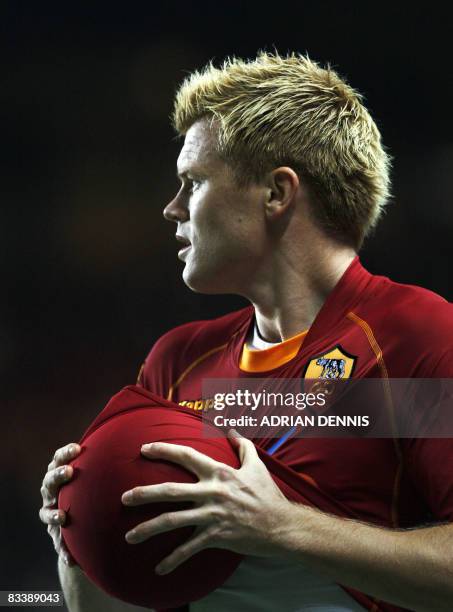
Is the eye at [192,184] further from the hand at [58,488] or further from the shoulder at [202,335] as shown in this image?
the hand at [58,488]

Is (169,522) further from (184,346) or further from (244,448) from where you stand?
(184,346)

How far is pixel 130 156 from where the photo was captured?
2627 millimetres

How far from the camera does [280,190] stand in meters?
1.28

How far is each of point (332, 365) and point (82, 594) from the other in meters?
0.52

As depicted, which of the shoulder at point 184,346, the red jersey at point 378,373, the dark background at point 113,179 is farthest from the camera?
the dark background at point 113,179

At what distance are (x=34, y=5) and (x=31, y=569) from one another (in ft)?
5.51

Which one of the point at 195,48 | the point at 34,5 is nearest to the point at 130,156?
the point at 195,48

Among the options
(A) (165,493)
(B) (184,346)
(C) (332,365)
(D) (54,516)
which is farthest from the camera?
(B) (184,346)

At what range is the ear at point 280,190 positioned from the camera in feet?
4.19

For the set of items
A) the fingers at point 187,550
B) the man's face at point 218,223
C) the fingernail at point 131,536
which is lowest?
→ the fingers at point 187,550

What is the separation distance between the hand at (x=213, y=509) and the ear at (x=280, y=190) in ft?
1.45

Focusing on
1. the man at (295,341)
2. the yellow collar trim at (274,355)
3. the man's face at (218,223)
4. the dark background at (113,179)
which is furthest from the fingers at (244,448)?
the dark background at (113,179)

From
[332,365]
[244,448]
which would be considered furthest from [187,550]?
[332,365]

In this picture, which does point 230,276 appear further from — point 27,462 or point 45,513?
point 27,462
